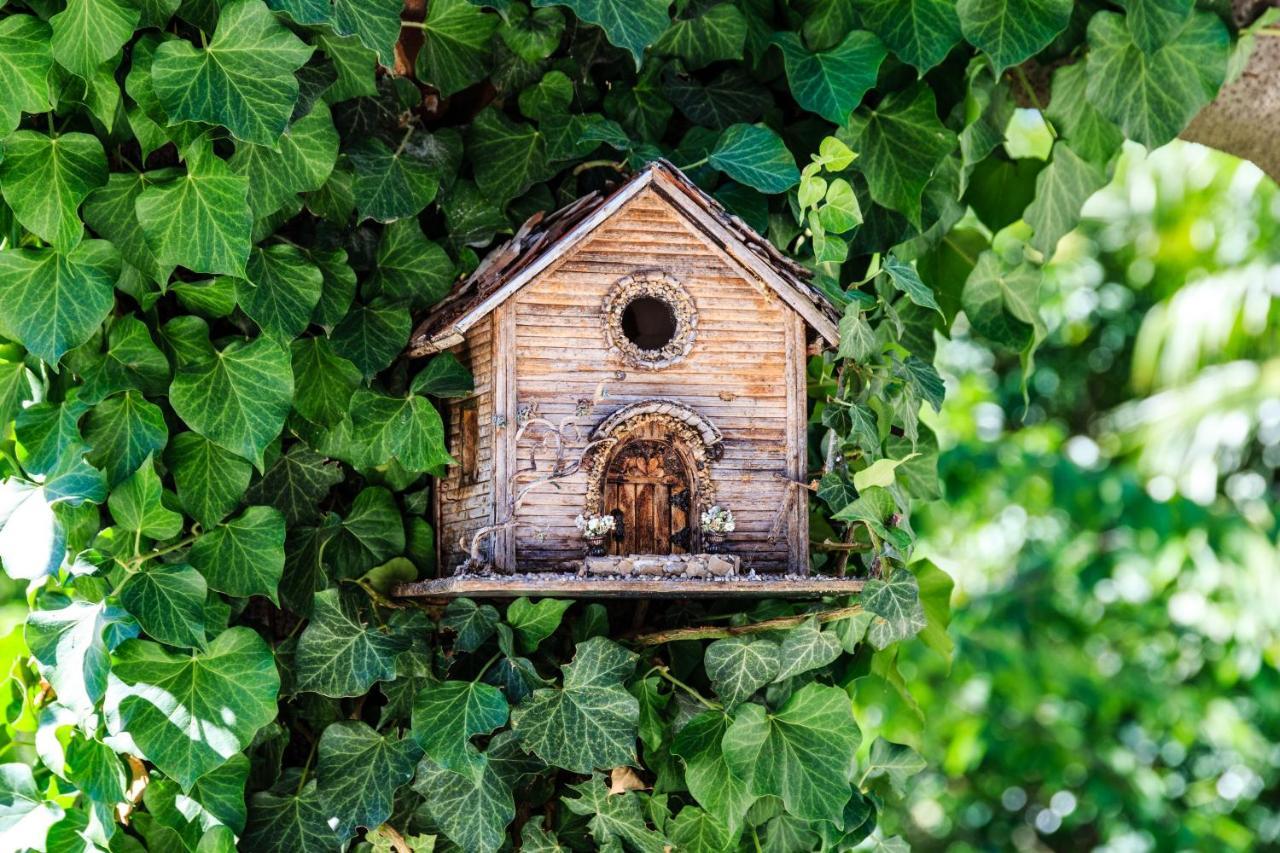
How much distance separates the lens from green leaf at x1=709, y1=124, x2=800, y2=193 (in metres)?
1.50

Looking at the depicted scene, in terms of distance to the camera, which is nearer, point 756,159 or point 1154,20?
point 756,159

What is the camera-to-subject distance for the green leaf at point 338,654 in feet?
4.71

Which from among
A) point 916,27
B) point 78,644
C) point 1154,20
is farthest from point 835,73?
point 78,644

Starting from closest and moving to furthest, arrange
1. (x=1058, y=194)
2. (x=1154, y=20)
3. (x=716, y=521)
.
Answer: (x=716, y=521)
(x=1154, y=20)
(x=1058, y=194)

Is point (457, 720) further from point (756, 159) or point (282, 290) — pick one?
point (756, 159)

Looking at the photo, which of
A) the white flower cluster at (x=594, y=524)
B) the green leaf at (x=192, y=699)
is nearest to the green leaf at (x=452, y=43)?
the white flower cluster at (x=594, y=524)

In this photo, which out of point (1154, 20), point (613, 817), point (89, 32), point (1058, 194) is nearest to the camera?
point (89, 32)

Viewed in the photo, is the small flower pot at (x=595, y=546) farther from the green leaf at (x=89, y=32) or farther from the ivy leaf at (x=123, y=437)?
the green leaf at (x=89, y=32)

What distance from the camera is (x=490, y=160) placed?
156cm

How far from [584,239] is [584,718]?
17.2 inches

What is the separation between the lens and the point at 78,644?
52.6 inches

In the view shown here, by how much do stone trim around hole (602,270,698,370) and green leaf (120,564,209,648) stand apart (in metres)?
0.43

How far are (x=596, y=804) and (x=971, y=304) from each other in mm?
694

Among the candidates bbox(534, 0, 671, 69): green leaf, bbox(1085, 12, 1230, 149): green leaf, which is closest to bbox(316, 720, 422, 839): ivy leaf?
bbox(534, 0, 671, 69): green leaf
